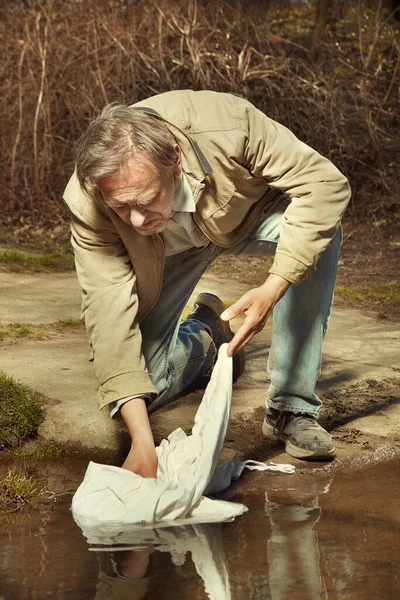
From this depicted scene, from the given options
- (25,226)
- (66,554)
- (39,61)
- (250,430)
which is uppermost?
(39,61)

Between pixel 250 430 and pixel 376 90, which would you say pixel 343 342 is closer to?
pixel 250 430

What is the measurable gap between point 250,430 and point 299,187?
115 centimetres

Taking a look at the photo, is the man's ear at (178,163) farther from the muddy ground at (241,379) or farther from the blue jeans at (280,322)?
the muddy ground at (241,379)

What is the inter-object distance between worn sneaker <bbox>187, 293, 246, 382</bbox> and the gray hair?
4.43 feet

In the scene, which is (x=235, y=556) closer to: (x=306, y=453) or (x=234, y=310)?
(x=234, y=310)

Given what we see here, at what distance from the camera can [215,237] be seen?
3498 mm

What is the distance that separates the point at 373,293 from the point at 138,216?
13.0 ft

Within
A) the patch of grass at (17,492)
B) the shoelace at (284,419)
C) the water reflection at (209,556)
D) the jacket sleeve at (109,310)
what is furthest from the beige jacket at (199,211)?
the shoelace at (284,419)

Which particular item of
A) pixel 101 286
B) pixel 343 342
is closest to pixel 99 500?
pixel 101 286

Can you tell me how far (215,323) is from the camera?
4.23m

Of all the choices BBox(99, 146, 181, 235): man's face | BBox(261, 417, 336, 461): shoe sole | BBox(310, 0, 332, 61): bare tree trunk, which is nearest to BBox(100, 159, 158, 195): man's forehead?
BBox(99, 146, 181, 235): man's face

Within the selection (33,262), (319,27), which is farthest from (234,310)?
(319,27)

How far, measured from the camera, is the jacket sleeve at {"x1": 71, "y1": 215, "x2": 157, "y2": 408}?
3.14 meters

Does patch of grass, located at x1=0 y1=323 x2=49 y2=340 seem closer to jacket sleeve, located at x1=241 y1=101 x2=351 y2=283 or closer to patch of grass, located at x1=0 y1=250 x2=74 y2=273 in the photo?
patch of grass, located at x1=0 y1=250 x2=74 y2=273
